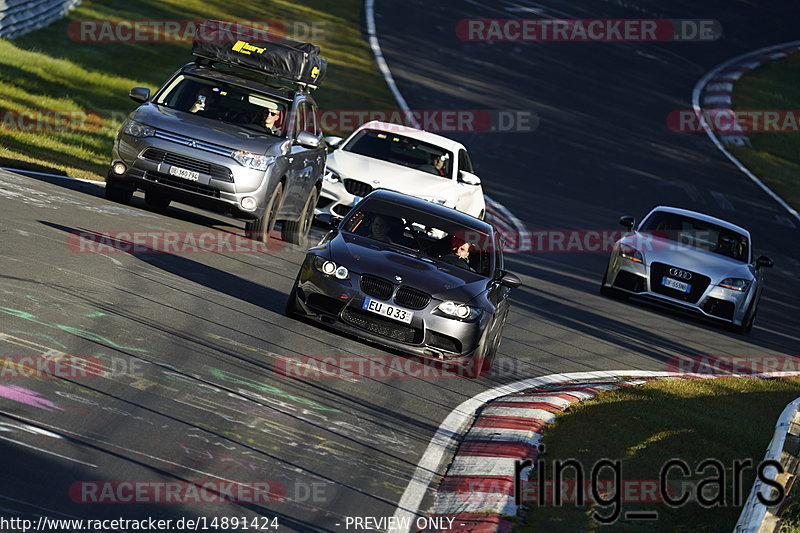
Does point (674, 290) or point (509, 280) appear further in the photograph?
point (674, 290)

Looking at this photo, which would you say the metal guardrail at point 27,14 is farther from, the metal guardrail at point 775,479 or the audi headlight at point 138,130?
the metal guardrail at point 775,479

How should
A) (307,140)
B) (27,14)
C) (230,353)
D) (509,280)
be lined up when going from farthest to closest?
Result: (27,14) < (307,140) < (509,280) < (230,353)

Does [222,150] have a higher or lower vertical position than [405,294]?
higher

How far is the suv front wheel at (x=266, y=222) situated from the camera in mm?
16844

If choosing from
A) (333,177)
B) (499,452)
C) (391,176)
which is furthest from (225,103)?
(499,452)

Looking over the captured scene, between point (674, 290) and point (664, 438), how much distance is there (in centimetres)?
948

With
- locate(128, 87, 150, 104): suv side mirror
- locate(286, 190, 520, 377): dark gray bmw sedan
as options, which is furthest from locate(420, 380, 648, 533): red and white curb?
locate(128, 87, 150, 104): suv side mirror

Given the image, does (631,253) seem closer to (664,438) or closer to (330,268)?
(330,268)

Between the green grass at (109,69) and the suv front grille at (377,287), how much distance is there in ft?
27.0

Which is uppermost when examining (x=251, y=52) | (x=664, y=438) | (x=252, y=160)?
(x=251, y=52)

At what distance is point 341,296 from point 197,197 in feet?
16.3

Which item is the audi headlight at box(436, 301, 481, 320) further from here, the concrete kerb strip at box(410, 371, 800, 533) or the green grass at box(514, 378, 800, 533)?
the green grass at box(514, 378, 800, 533)

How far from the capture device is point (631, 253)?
781 inches

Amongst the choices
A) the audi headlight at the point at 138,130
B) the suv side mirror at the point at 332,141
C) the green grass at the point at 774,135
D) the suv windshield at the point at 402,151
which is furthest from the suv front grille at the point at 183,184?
the green grass at the point at 774,135
